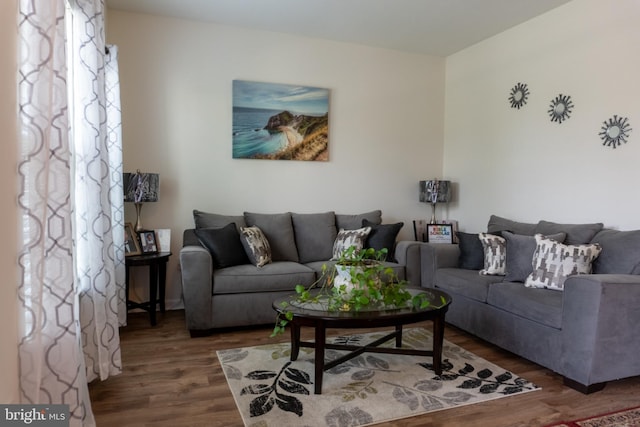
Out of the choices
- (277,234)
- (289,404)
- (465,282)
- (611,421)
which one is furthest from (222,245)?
(611,421)

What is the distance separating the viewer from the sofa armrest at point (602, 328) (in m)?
2.37

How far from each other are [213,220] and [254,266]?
2.16 feet

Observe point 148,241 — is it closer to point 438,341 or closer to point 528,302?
point 438,341

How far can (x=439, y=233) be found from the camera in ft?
15.3

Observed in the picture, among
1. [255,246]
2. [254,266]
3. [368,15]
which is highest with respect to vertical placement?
[368,15]

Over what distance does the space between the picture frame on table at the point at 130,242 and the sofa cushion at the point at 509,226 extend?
3.09m

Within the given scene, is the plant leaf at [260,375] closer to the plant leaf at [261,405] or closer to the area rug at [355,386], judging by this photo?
the area rug at [355,386]

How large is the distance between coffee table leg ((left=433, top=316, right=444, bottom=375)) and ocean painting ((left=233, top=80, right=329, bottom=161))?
8.05 ft

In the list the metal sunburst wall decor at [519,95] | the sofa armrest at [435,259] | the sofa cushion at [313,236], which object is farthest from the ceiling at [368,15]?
the sofa armrest at [435,259]

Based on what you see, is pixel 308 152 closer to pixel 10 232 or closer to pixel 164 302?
pixel 164 302

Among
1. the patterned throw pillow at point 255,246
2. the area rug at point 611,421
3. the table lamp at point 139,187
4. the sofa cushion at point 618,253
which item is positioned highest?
the table lamp at point 139,187


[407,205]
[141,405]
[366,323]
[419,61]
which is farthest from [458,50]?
[141,405]

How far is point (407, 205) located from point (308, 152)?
53.5 inches

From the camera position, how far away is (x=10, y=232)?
1.38m
